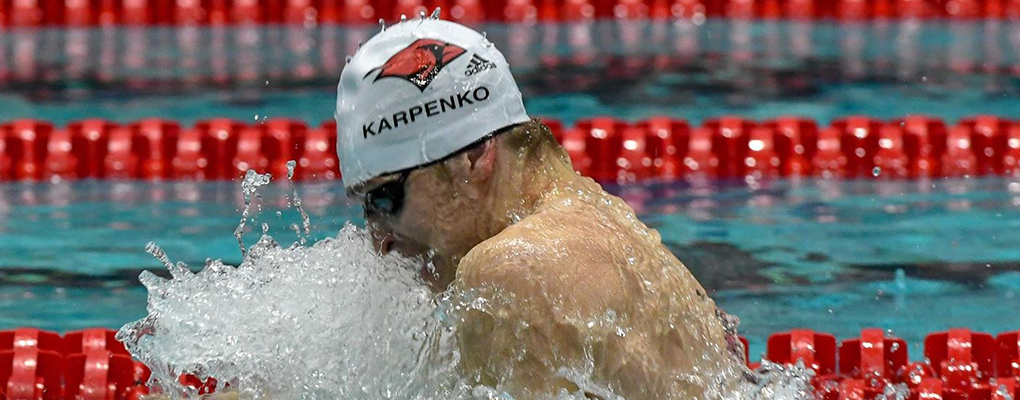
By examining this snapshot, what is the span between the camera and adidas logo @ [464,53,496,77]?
1.99 m

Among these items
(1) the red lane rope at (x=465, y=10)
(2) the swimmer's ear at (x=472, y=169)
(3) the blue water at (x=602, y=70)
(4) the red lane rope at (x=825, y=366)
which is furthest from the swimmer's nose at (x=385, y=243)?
(1) the red lane rope at (x=465, y=10)

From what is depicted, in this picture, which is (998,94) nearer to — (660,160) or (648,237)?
(660,160)

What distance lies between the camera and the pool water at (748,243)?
4129mm

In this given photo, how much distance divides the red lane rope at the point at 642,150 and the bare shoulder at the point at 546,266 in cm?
371

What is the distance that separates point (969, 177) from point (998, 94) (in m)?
1.24

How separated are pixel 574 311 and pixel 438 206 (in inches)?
11.0

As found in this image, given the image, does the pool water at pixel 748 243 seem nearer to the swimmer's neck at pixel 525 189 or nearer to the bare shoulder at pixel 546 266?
the swimmer's neck at pixel 525 189

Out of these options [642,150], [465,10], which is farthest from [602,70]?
[642,150]

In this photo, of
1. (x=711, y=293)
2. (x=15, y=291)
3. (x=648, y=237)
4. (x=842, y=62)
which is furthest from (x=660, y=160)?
(x=648, y=237)

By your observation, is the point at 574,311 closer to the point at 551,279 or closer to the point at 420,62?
the point at 551,279

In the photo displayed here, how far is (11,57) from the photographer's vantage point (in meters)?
7.38

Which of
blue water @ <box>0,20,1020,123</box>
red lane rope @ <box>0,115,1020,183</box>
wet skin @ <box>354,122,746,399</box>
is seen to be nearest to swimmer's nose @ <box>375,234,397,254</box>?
wet skin @ <box>354,122,746,399</box>

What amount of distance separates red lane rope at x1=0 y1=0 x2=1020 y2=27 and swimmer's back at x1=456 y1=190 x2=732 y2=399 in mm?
6105

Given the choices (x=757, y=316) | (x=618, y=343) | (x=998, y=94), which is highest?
(x=998, y=94)
